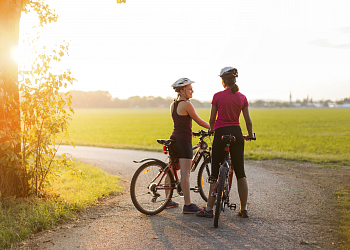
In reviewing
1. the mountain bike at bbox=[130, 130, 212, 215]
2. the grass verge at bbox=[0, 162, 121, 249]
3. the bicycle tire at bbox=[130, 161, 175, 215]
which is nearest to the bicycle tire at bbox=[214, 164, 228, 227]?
the mountain bike at bbox=[130, 130, 212, 215]

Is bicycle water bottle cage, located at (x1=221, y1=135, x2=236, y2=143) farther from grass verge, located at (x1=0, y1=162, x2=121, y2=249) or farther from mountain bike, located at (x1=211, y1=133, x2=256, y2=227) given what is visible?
grass verge, located at (x1=0, y1=162, x2=121, y2=249)

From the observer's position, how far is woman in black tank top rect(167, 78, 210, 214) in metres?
4.77

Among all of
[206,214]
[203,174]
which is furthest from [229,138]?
[203,174]

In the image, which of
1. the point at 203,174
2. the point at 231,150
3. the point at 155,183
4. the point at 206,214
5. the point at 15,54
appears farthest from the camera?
the point at 203,174

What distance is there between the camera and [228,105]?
178 inches

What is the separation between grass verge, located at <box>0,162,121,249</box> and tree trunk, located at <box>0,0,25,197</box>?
34cm

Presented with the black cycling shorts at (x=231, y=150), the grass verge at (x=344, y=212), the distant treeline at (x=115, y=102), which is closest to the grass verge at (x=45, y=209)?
the black cycling shorts at (x=231, y=150)

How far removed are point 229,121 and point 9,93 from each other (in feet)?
12.4

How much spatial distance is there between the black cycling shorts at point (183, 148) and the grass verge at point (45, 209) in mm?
1998

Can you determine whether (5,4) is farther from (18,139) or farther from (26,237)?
(26,237)

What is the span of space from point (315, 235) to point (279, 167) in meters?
5.76

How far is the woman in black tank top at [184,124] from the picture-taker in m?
4.77

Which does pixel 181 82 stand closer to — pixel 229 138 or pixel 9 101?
pixel 229 138

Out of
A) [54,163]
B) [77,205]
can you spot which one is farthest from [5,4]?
[77,205]
